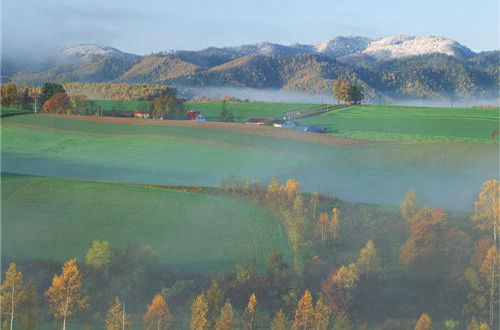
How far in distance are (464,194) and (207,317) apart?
10.7 m

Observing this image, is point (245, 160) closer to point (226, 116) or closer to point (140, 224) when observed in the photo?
point (140, 224)

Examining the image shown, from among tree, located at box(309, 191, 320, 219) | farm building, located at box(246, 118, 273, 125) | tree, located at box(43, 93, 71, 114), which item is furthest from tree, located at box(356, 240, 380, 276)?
tree, located at box(43, 93, 71, 114)

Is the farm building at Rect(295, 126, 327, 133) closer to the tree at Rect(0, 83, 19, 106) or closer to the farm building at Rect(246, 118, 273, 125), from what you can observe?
the farm building at Rect(246, 118, 273, 125)

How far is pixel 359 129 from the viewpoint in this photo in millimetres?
36594

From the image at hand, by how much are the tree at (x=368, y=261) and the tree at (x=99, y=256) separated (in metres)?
6.25

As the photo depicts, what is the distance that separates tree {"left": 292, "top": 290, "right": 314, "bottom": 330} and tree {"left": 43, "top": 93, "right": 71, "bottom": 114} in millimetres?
31600

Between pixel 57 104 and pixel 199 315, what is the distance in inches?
1248

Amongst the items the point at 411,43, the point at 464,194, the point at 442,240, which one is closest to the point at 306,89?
the point at 411,43

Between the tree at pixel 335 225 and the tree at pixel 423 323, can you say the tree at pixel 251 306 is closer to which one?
the tree at pixel 423 323

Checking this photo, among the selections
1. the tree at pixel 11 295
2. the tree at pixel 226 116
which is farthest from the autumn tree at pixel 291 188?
the tree at pixel 226 116

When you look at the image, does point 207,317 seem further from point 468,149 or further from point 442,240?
point 468,149

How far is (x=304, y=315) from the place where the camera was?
609 inches

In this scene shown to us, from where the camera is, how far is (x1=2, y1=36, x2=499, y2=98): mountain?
7306 centimetres

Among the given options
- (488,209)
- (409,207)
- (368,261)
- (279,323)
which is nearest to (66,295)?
(279,323)
